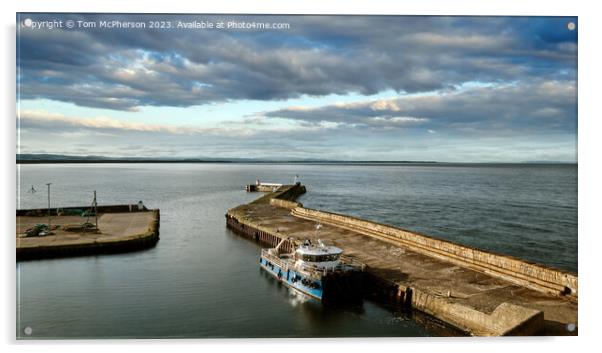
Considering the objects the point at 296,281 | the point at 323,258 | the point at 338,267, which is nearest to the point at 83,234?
the point at 296,281

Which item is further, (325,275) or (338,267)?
(338,267)

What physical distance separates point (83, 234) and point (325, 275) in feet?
73.1

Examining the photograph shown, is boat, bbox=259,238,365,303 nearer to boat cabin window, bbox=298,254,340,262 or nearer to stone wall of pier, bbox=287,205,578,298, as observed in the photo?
boat cabin window, bbox=298,254,340,262

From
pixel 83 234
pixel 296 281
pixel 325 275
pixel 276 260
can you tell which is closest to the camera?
pixel 325 275

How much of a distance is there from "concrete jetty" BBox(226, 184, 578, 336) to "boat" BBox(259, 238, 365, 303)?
3.69ft

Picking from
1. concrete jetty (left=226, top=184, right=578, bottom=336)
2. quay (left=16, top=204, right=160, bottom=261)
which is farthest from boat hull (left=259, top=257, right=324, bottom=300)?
quay (left=16, top=204, right=160, bottom=261)

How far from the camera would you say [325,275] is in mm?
20828

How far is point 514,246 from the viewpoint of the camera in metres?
34.8

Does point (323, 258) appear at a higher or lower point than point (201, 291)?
higher

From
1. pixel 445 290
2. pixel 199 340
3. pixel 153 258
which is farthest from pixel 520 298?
pixel 153 258

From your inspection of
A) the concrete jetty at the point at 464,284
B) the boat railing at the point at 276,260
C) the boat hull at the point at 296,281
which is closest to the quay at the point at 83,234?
the boat railing at the point at 276,260

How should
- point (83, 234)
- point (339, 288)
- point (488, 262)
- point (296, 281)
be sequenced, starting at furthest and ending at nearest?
point (83, 234)
point (296, 281)
point (339, 288)
point (488, 262)

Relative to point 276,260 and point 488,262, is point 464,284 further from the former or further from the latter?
point 276,260

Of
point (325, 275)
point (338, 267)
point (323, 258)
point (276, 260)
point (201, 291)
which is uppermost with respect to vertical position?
point (323, 258)
